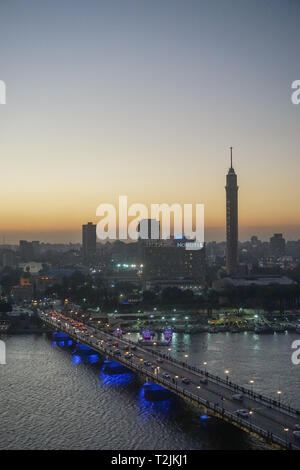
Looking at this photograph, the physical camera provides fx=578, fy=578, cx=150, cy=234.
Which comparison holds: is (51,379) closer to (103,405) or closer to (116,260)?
(103,405)

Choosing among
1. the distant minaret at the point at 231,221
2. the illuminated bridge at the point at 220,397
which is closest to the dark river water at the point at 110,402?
the illuminated bridge at the point at 220,397

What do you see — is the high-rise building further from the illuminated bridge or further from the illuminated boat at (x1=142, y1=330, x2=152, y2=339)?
the illuminated bridge

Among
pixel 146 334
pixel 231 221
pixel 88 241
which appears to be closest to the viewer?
pixel 146 334

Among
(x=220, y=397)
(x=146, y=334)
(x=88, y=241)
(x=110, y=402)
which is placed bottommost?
(x=110, y=402)

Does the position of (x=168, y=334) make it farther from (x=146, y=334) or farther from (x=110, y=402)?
(x=110, y=402)

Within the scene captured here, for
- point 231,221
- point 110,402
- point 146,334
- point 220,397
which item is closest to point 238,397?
point 220,397

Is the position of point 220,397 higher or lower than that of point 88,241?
lower

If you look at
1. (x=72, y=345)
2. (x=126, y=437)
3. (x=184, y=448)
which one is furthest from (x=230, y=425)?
(x=72, y=345)
